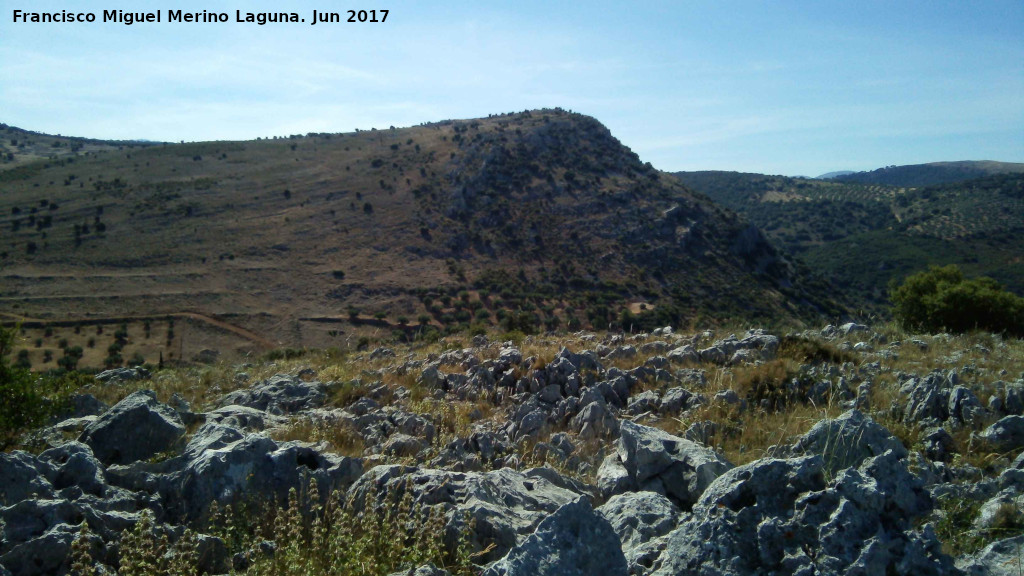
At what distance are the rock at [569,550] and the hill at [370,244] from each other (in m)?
29.5

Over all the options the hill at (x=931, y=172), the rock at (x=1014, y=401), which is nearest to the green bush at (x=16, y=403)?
the rock at (x=1014, y=401)

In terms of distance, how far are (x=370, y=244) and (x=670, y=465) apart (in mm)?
44794

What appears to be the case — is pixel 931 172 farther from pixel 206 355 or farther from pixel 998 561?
pixel 998 561

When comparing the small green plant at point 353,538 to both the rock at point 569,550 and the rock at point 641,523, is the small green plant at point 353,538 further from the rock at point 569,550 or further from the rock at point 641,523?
the rock at point 641,523

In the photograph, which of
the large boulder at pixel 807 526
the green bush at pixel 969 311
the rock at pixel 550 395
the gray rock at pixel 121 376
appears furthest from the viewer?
the green bush at pixel 969 311

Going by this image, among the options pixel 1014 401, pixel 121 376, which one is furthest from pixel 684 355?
pixel 121 376

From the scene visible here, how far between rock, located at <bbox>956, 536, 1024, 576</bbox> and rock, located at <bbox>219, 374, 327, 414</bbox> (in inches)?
234

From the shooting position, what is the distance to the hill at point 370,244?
36375mm

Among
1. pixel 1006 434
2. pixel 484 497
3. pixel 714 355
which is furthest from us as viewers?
pixel 714 355

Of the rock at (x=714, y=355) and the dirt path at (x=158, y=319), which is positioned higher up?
the rock at (x=714, y=355)

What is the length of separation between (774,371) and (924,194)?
82.8 metres

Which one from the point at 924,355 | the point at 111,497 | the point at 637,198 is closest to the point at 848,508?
the point at 111,497

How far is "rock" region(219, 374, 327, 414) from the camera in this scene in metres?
6.72

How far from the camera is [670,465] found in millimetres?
3805
